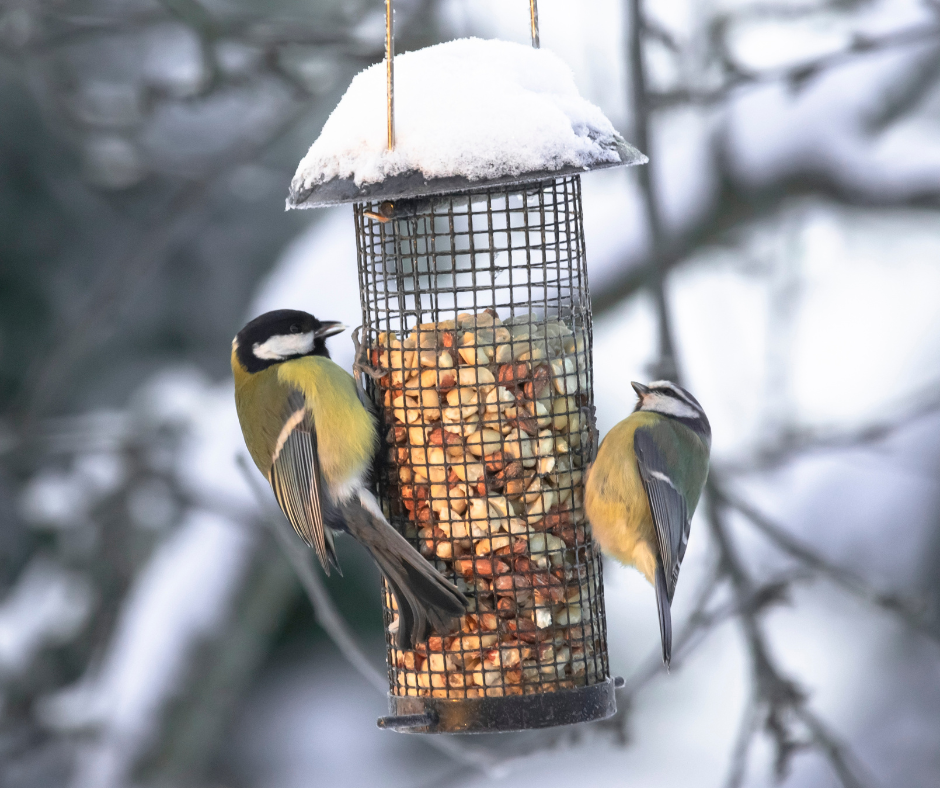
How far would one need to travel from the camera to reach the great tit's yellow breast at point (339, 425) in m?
3.17

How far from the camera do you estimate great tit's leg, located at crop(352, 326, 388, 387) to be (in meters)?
3.24

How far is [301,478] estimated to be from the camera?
129 inches

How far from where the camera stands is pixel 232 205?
998cm

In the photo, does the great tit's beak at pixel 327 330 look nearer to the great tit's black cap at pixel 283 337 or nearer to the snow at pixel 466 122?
the great tit's black cap at pixel 283 337

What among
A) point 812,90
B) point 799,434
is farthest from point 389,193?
point 812,90

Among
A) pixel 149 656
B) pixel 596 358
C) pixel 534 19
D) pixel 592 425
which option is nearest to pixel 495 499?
pixel 592 425

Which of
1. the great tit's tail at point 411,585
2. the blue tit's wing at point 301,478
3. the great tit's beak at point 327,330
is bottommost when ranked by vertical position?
the great tit's tail at point 411,585

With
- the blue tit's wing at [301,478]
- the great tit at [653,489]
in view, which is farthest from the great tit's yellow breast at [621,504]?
the blue tit's wing at [301,478]

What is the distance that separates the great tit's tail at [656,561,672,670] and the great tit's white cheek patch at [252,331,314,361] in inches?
51.7

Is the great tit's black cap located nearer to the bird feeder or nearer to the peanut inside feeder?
the bird feeder

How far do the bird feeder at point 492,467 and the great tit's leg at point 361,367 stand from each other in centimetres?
1

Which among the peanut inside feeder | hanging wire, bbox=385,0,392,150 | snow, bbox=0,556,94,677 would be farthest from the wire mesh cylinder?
snow, bbox=0,556,94,677

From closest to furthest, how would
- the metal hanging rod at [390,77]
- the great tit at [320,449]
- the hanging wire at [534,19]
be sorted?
the metal hanging rod at [390,77]
the hanging wire at [534,19]
the great tit at [320,449]

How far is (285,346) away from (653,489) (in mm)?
1257
